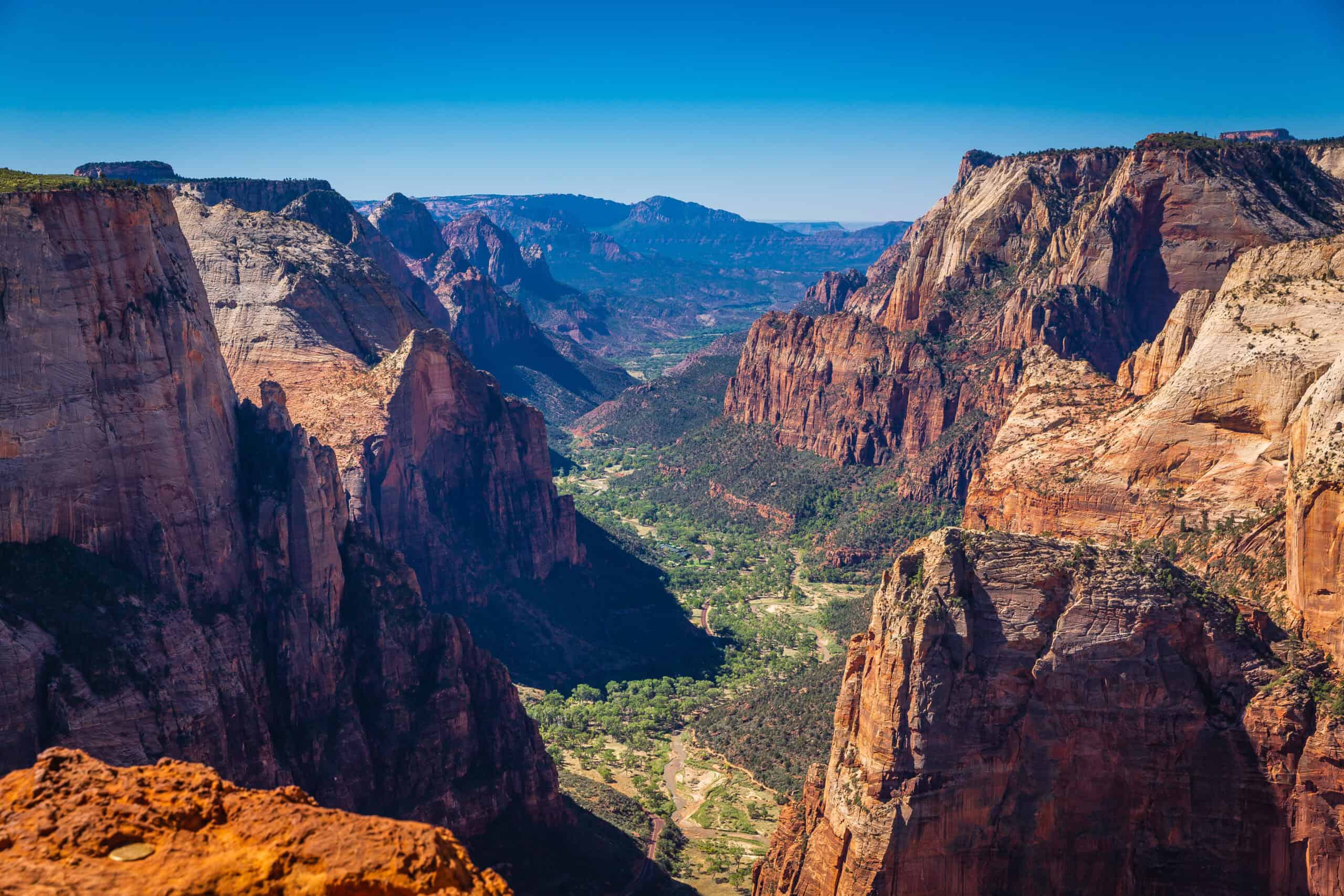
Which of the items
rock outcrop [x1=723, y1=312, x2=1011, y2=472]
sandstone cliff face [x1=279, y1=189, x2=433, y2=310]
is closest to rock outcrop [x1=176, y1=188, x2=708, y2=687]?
rock outcrop [x1=723, y1=312, x2=1011, y2=472]

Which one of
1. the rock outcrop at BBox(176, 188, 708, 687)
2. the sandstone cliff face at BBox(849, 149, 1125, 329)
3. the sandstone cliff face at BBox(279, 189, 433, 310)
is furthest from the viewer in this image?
the sandstone cliff face at BBox(279, 189, 433, 310)

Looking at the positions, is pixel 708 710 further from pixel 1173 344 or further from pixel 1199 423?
pixel 1199 423

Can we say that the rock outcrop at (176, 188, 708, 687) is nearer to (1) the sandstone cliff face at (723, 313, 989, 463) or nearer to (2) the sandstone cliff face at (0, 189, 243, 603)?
(2) the sandstone cliff face at (0, 189, 243, 603)

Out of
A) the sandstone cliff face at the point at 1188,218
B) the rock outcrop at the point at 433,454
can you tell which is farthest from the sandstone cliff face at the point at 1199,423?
the sandstone cliff face at the point at 1188,218

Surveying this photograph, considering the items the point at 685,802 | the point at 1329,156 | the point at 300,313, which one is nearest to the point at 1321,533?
the point at 685,802

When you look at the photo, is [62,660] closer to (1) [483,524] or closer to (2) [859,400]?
(1) [483,524]

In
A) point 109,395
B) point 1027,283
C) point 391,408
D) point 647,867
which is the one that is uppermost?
point 1027,283

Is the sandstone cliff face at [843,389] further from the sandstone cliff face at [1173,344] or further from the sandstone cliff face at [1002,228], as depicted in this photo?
the sandstone cliff face at [1173,344]
